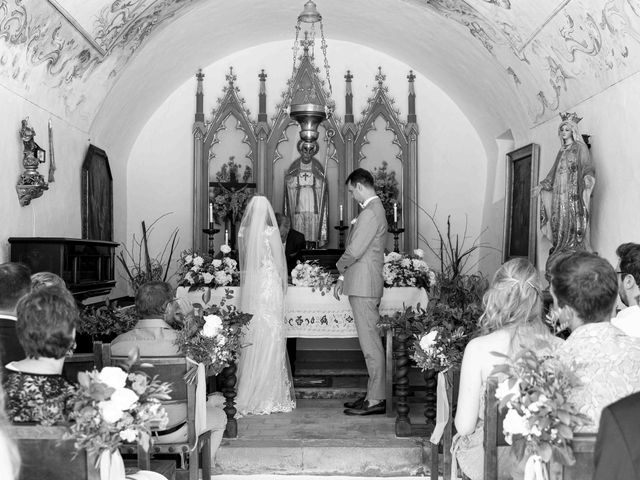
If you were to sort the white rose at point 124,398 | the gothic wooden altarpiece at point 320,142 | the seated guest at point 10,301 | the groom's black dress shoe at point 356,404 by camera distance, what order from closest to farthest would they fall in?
the white rose at point 124,398 < the seated guest at point 10,301 < the groom's black dress shoe at point 356,404 < the gothic wooden altarpiece at point 320,142

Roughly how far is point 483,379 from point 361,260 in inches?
136

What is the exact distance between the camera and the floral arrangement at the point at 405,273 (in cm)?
820

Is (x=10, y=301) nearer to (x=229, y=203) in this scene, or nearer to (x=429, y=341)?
(x=429, y=341)

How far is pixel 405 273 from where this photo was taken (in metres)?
8.23

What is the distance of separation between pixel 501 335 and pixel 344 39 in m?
8.61

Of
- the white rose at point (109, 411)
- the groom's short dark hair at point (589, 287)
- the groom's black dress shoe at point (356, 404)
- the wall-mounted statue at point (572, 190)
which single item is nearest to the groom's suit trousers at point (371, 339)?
the groom's black dress shoe at point (356, 404)

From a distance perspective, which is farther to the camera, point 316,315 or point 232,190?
point 232,190

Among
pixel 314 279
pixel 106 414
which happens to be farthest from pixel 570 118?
pixel 106 414

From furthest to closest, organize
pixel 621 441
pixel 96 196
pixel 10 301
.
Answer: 1. pixel 96 196
2. pixel 10 301
3. pixel 621 441

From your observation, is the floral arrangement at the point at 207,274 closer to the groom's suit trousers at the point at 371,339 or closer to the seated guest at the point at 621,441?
the groom's suit trousers at the point at 371,339

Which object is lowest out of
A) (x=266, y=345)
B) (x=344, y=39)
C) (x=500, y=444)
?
(x=266, y=345)

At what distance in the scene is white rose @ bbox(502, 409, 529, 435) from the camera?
2701 mm

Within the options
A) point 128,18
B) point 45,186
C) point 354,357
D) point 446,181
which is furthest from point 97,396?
point 446,181

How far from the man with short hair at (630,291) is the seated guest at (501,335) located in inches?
28.3
